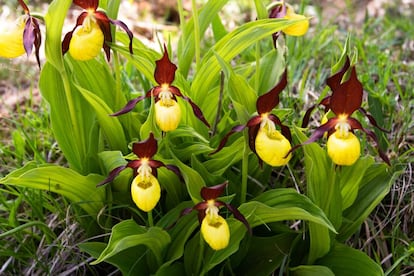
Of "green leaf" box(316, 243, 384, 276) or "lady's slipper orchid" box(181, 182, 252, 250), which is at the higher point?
"lady's slipper orchid" box(181, 182, 252, 250)

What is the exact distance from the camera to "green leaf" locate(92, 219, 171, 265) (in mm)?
1208

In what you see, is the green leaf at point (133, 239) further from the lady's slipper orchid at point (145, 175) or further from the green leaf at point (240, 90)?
the green leaf at point (240, 90)

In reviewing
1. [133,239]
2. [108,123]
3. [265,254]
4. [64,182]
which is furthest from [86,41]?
[265,254]

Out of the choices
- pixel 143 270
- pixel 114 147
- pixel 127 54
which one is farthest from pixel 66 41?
pixel 143 270

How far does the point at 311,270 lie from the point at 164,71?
0.63 metres

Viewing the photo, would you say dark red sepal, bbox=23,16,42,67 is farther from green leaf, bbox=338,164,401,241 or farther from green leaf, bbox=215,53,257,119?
green leaf, bbox=338,164,401,241

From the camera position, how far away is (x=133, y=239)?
1245mm

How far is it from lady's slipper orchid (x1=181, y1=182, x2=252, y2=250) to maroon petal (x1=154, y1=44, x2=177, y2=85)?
0.89 feet

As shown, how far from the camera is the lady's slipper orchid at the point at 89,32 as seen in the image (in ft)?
4.15

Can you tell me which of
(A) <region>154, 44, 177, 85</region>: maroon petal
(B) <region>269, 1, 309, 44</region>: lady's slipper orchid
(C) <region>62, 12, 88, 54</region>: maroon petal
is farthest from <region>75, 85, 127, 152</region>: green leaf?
(B) <region>269, 1, 309, 44</region>: lady's slipper orchid

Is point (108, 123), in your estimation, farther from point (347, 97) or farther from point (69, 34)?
Result: point (347, 97)

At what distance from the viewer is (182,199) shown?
1512 mm

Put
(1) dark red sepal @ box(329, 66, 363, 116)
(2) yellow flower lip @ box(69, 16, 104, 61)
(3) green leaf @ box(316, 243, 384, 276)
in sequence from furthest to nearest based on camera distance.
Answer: (3) green leaf @ box(316, 243, 384, 276), (2) yellow flower lip @ box(69, 16, 104, 61), (1) dark red sepal @ box(329, 66, 363, 116)

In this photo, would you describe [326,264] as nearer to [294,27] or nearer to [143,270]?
[143,270]
